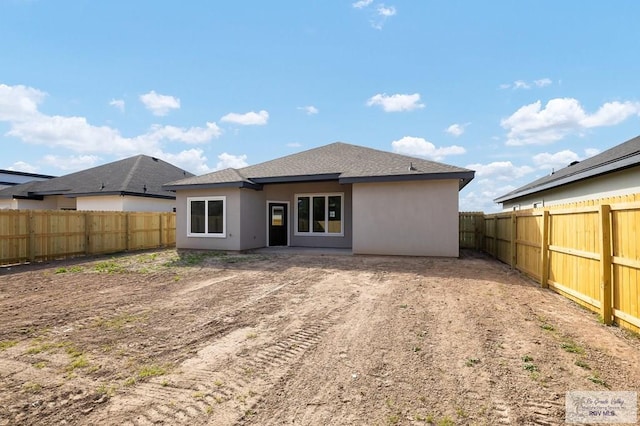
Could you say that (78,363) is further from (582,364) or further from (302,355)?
(582,364)

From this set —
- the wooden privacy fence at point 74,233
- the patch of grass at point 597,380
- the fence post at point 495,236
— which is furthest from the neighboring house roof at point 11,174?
the patch of grass at point 597,380

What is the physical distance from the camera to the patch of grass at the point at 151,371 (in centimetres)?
331

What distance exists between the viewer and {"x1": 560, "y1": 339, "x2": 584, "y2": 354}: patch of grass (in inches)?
150

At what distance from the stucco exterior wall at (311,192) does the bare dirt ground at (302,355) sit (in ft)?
22.5

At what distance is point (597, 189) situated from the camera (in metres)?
10.9

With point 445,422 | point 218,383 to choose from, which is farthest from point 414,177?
point 218,383

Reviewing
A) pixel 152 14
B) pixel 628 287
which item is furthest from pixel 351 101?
pixel 628 287

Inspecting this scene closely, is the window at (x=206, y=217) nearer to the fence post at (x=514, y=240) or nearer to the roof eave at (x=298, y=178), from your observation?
the roof eave at (x=298, y=178)

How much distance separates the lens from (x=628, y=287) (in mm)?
4520

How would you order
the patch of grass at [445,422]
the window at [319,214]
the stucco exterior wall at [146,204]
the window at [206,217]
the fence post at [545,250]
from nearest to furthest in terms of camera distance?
the patch of grass at [445,422] < the fence post at [545,250] < the window at [206,217] < the window at [319,214] < the stucco exterior wall at [146,204]

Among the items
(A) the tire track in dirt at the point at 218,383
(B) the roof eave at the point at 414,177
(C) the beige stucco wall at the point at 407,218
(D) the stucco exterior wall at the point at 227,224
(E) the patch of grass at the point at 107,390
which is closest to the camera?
(A) the tire track in dirt at the point at 218,383

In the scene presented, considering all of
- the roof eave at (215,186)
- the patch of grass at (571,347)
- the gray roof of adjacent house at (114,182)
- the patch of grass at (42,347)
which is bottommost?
the patch of grass at (42,347)

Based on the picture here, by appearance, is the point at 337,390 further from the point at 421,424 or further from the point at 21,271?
the point at 21,271

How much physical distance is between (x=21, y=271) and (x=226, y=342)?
10.1 m
